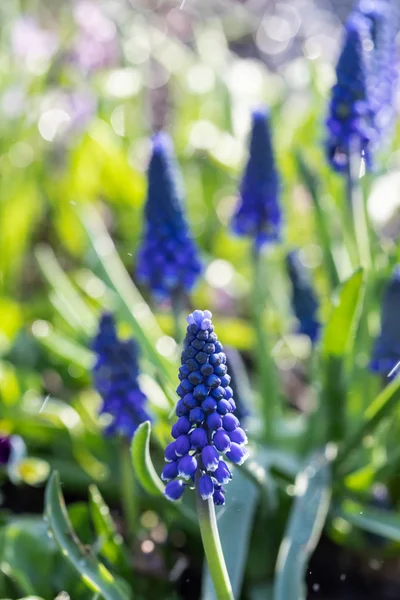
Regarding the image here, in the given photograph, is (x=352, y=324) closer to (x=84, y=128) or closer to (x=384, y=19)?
(x=384, y=19)

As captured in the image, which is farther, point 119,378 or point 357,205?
point 357,205

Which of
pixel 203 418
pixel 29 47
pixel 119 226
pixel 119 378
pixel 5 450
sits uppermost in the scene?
pixel 203 418

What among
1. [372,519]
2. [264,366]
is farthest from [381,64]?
[372,519]

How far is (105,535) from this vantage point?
2133 mm

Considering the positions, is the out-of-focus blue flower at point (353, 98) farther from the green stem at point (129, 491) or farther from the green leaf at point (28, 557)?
the green leaf at point (28, 557)

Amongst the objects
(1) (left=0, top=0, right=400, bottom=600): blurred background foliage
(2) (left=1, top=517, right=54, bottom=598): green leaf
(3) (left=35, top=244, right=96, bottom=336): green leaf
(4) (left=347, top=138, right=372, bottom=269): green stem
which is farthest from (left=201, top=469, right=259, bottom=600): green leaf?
(3) (left=35, top=244, right=96, bottom=336): green leaf

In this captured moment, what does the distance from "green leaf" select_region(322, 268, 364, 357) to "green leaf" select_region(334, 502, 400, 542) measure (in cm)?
46

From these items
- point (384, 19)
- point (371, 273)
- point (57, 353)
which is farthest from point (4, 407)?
point (384, 19)

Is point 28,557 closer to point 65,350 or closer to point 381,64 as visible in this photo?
point 65,350

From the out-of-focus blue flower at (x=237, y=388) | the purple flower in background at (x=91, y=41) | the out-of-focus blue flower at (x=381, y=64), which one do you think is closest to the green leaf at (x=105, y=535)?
the out-of-focus blue flower at (x=237, y=388)

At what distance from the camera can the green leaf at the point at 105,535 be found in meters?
2.08

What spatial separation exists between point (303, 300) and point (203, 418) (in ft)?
4.05

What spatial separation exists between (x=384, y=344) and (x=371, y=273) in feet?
1.57

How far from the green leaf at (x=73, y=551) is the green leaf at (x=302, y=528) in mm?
410
